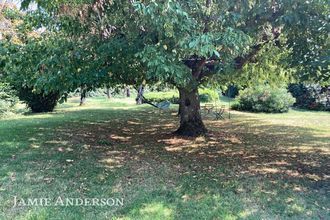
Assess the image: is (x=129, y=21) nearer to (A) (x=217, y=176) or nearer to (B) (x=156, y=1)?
(B) (x=156, y=1)

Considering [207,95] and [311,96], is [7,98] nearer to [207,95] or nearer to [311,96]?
[207,95]

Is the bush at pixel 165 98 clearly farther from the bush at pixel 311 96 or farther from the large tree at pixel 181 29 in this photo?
the large tree at pixel 181 29

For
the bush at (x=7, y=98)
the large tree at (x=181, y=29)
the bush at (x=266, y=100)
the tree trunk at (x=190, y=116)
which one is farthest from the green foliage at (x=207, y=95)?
the large tree at (x=181, y=29)

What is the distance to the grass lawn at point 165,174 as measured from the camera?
14.9 ft

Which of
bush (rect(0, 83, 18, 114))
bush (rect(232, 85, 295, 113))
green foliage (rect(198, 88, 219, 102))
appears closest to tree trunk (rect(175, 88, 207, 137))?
bush (rect(0, 83, 18, 114))

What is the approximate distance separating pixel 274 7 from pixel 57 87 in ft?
12.7

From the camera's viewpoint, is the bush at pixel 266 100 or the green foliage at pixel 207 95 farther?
the green foliage at pixel 207 95

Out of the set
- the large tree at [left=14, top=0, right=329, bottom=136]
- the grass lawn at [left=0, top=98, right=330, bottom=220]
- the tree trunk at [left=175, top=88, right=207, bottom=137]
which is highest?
the large tree at [left=14, top=0, right=329, bottom=136]

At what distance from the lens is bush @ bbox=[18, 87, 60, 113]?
14.2 m

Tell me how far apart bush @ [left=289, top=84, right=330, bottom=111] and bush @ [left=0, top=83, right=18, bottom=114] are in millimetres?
15593

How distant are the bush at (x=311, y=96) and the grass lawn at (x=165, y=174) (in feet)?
32.6

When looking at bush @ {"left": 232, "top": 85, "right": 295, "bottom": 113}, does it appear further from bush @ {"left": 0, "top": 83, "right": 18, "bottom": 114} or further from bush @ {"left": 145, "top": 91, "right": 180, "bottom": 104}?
bush @ {"left": 0, "top": 83, "right": 18, "bottom": 114}

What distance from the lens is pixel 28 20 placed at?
704 cm

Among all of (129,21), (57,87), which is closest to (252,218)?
(129,21)
